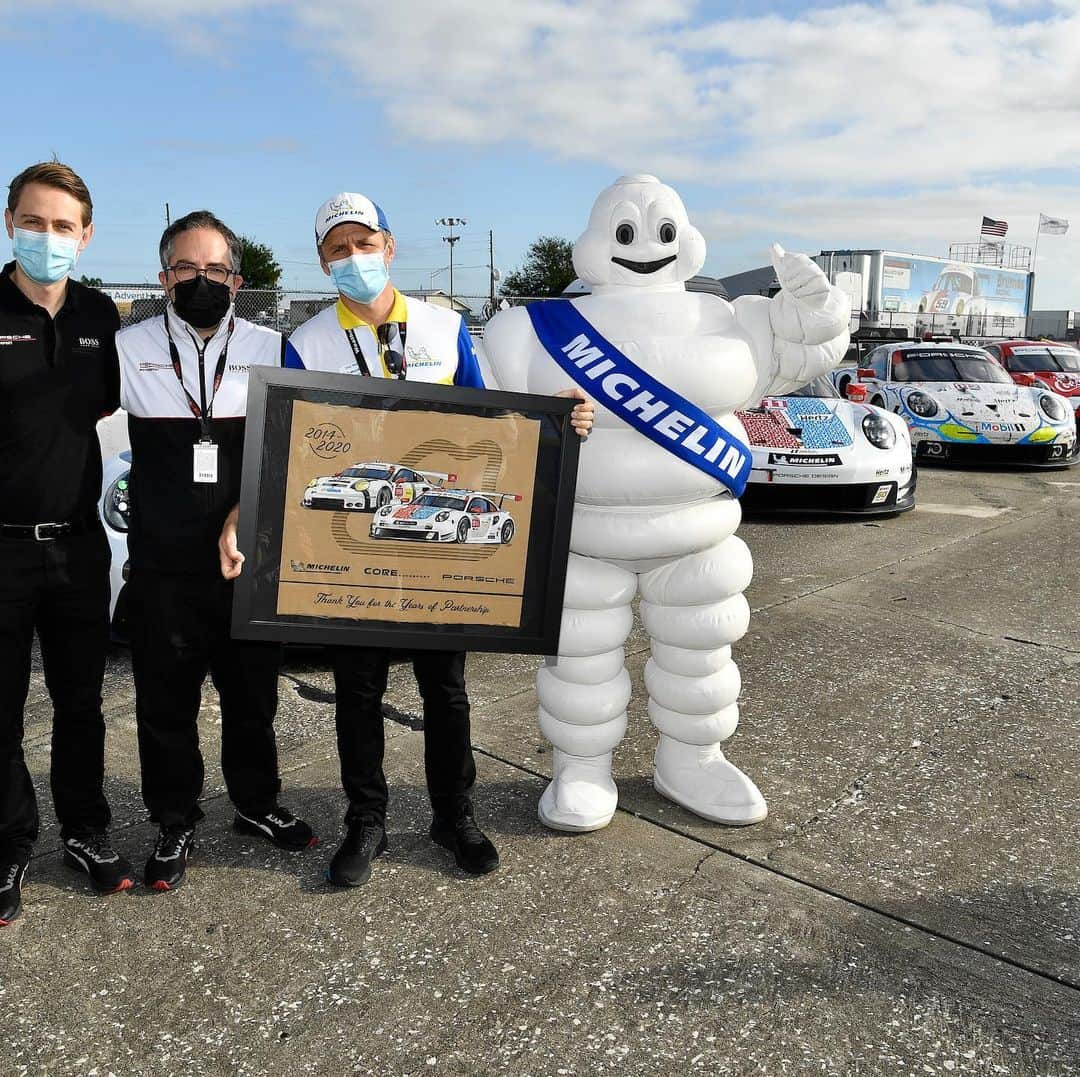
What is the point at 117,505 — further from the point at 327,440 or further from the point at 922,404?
the point at 922,404

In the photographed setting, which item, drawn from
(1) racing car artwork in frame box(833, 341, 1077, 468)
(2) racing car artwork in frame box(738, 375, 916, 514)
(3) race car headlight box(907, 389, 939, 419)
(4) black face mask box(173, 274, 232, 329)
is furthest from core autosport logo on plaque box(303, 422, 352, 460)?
(3) race car headlight box(907, 389, 939, 419)

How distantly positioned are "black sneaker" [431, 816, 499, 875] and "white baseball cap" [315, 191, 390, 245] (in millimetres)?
1724

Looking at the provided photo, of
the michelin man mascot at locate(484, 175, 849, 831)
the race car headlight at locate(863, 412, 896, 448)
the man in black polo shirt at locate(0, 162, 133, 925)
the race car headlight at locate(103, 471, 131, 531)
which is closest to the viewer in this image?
the man in black polo shirt at locate(0, 162, 133, 925)

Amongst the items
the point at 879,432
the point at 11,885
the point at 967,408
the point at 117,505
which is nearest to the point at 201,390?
the point at 11,885

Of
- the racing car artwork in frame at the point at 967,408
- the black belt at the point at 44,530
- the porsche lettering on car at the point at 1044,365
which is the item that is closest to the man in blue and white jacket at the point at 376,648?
the black belt at the point at 44,530

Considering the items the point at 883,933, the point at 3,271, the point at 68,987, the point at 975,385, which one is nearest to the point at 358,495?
the point at 3,271

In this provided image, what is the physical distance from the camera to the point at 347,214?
277cm

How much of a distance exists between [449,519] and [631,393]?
0.65 metres

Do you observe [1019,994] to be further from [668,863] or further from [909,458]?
[909,458]

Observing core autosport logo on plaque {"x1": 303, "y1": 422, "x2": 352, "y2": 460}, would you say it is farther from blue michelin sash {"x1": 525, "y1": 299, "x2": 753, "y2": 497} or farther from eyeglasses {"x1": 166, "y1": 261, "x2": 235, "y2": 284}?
blue michelin sash {"x1": 525, "y1": 299, "x2": 753, "y2": 497}

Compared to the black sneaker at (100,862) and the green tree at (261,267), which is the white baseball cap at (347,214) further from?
the green tree at (261,267)

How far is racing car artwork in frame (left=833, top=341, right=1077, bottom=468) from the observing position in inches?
433

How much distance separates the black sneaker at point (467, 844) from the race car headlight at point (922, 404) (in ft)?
31.4

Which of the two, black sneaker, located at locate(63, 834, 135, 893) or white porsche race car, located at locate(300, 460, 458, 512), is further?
black sneaker, located at locate(63, 834, 135, 893)
